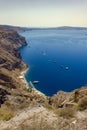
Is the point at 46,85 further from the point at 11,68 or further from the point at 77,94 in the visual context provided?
the point at 77,94

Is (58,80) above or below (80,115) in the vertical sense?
below

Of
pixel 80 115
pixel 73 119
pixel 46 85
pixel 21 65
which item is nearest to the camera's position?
pixel 73 119

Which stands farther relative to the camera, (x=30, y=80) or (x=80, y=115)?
(x=30, y=80)

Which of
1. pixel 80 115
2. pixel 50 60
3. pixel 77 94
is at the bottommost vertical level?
pixel 50 60

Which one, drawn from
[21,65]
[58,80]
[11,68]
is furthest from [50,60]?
[58,80]

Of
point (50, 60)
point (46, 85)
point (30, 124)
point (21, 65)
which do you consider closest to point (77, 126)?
point (30, 124)

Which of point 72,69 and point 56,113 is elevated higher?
point 56,113

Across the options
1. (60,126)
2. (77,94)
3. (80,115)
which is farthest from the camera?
(77,94)

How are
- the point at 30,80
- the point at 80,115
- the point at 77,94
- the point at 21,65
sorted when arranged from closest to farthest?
the point at 80,115 → the point at 77,94 → the point at 30,80 → the point at 21,65

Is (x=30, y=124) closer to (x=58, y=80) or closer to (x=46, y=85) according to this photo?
(x=46, y=85)
